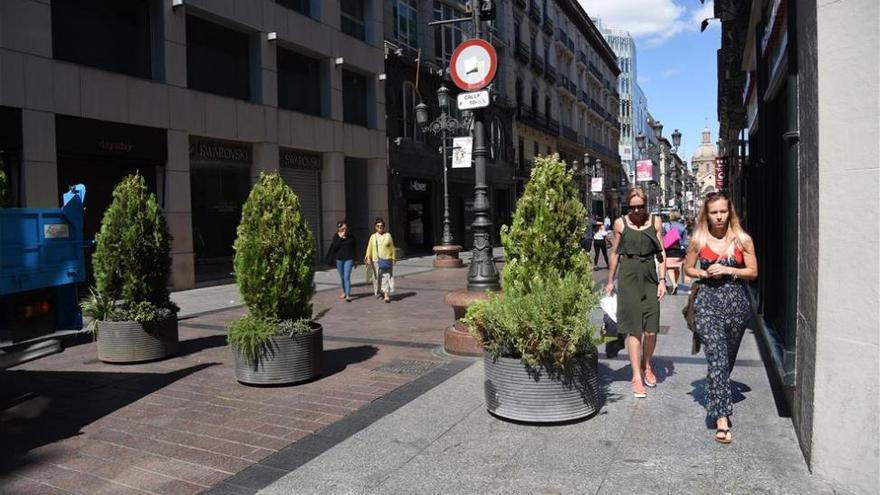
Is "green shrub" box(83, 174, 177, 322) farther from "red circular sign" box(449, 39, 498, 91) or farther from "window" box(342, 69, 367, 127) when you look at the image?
"window" box(342, 69, 367, 127)

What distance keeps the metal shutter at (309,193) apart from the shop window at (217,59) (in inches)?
119

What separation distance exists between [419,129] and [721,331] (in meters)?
22.9

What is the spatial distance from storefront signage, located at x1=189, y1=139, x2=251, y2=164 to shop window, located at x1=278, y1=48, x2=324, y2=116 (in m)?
2.27

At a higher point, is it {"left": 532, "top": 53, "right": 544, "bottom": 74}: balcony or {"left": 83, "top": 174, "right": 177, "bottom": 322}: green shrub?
{"left": 532, "top": 53, "right": 544, "bottom": 74}: balcony

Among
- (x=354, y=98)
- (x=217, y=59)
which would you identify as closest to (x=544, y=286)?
(x=217, y=59)

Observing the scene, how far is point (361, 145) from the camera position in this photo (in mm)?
22375

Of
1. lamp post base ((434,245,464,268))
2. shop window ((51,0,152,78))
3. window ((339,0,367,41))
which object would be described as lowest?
lamp post base ((434,245,464,268))

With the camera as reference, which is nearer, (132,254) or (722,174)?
(132,254)

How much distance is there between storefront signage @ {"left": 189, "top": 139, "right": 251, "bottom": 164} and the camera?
53.3 ft

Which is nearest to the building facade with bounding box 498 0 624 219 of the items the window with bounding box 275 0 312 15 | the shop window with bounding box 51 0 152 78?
the window with bounding box 275 0 312 15

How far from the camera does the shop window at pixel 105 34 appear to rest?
13000 millimetres

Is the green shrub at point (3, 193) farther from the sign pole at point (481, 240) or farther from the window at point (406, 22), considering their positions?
the window at point (406, 22)

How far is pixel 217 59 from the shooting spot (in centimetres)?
1688

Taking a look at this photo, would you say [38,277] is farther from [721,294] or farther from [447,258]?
[447,258]
